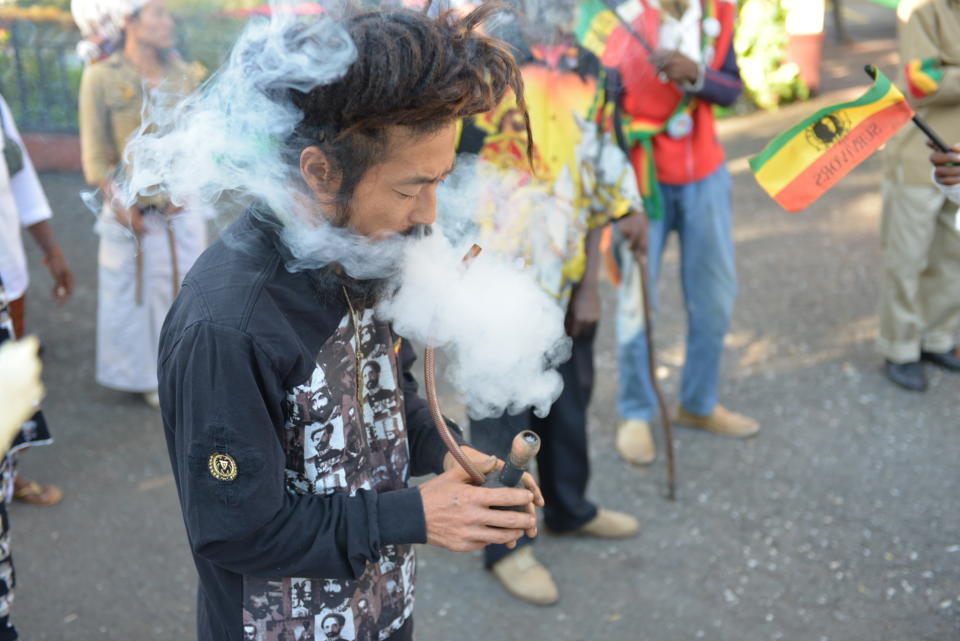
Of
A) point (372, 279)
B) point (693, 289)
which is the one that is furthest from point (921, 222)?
point (372, 279)

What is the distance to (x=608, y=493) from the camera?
3.91m

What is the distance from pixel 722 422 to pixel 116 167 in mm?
3172

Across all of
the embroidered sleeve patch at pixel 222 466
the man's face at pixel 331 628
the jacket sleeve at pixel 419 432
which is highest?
the embroidered sleeve patch at pixel 222 466

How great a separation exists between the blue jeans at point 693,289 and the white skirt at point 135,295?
228 cm

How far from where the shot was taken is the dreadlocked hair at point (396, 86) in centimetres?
132

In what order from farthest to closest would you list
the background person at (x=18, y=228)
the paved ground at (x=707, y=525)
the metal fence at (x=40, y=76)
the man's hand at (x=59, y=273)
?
the metal fence at (x=40, y=76), the man's hand at (x=59, y=273), the background person at (x=18, y=228), the paved ground at (x=707, y=525)

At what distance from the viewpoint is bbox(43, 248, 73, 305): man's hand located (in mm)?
3875

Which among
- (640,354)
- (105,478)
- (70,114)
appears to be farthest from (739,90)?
(70,114)

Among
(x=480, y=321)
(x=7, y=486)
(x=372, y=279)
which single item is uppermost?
(x=372, y=279)

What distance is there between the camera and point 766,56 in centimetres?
965

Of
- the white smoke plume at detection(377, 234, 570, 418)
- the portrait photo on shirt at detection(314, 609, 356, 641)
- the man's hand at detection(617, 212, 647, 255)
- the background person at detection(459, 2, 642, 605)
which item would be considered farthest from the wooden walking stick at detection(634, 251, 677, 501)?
the portrait photo on shirt at detection(314, 609, 356, 641)

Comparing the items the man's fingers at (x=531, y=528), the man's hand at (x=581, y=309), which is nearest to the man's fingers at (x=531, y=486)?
the man's fingers at (x=531, y=528)

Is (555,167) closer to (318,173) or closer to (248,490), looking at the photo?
(318,173)

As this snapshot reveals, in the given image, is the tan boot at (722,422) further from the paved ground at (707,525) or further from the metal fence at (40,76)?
the metal fence at (40,76)
